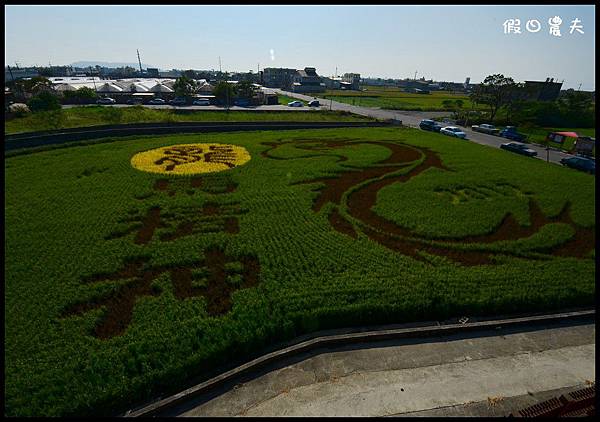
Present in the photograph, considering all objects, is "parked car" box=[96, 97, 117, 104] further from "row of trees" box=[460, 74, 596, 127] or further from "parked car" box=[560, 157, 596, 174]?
"parked car" box=[560, 157, 596, 174]

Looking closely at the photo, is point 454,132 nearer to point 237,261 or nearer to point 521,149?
point 521,149

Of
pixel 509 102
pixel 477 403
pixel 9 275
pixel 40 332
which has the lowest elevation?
pixel 477 403

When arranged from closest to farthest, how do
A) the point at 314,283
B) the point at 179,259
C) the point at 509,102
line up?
the point at 314,283, the point at 179,259, the point at 509,102

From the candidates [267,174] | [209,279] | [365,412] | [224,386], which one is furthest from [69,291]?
[267,174]

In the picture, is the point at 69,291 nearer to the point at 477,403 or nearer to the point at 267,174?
the point at 477,403

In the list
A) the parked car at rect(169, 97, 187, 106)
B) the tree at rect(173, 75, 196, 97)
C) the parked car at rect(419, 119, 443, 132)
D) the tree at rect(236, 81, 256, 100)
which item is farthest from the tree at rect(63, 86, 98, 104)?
the parked car at rect(419, 119, 443, 132)

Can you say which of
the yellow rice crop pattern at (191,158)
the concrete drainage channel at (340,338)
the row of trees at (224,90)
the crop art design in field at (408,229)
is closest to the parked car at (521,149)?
the crop art design in field at (408,229)

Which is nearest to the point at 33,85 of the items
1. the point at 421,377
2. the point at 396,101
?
the point at 421,377
